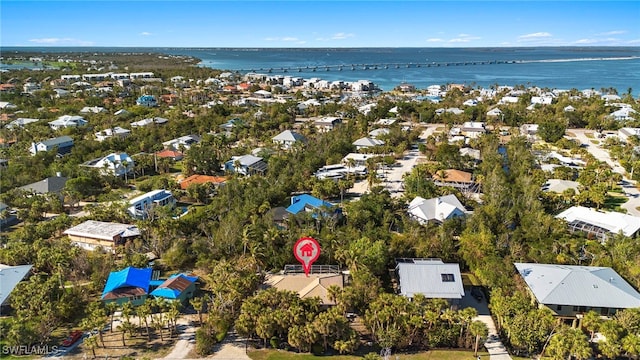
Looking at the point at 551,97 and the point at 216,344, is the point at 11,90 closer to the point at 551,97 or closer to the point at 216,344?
the point at 216,344

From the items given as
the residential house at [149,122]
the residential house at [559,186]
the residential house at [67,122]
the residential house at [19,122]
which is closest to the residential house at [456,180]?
the residential house at [559,186]

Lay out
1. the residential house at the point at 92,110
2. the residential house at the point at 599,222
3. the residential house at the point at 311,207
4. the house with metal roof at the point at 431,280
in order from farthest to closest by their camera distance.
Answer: the residential house at the point at 92,110 < the residential house at the point at 311,207 < the residential house at the point at 599,222 < the house with metal roof at the point at 431,280

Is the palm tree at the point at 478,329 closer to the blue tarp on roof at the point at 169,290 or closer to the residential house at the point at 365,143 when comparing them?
the blue tarp on roof at the point at 169,290

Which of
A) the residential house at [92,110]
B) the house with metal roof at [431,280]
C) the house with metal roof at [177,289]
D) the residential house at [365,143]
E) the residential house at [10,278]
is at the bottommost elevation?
the house with metal roof at [177,289]

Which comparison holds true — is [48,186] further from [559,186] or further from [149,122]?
[559,186]

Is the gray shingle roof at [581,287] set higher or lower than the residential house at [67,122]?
lower

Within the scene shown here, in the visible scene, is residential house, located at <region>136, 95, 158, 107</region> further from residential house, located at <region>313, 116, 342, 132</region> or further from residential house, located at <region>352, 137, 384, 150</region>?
residential house, located at <region>352, 137, 384, 150</region>
